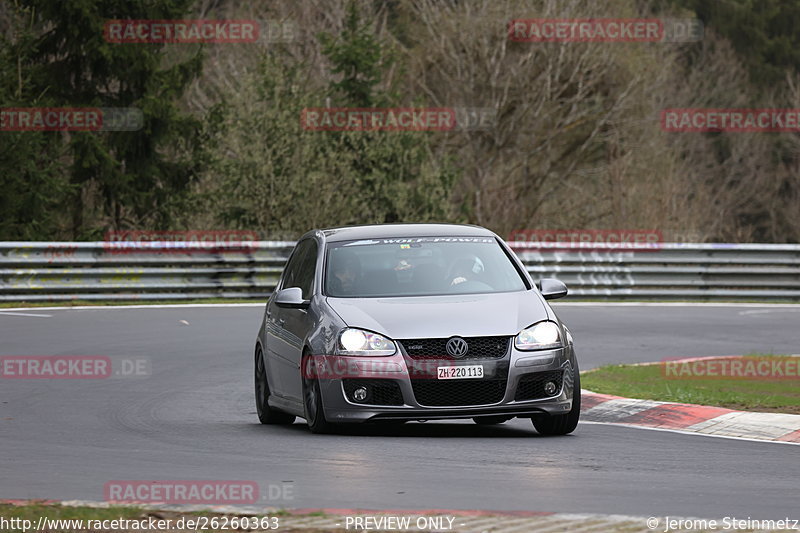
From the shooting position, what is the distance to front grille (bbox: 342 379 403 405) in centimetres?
1059

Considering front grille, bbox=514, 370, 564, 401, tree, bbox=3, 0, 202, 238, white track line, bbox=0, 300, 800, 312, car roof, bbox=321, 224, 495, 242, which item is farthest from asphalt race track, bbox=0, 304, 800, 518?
tree, bbox=3, 0, 202, 238

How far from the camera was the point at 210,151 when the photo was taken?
37562 mm

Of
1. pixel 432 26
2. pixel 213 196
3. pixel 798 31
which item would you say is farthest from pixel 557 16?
pixel 798 31

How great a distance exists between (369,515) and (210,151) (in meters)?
30.8

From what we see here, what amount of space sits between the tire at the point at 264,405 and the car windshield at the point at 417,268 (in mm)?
1185

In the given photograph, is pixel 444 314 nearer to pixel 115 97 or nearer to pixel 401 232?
pixel 401 232

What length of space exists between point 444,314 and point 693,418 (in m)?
2.50

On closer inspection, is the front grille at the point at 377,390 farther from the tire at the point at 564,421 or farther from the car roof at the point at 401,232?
the car roof at the point at 401,232

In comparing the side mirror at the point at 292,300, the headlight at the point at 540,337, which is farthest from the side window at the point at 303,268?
the headlight at the point at 540,337

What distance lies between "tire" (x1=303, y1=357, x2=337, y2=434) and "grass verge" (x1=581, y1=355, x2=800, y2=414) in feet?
11.2

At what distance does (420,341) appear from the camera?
10.5 m

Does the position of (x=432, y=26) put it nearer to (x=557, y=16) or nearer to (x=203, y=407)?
(x=557, y=16)

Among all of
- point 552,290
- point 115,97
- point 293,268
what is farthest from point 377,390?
point 115,97

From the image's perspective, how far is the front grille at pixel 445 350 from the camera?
1053 cm
